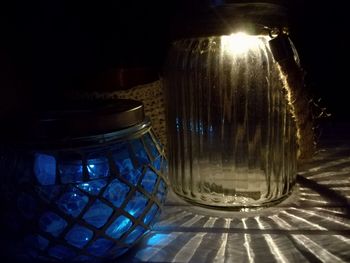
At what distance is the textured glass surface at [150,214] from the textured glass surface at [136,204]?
1 centimetres

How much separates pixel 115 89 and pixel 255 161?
20 centimetres

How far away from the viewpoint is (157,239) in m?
0.36

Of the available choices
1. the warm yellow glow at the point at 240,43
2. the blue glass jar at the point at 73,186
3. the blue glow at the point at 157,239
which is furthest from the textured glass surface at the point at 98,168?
the warm yellow glow at the point at 240,43

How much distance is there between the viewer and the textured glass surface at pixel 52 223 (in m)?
0.27

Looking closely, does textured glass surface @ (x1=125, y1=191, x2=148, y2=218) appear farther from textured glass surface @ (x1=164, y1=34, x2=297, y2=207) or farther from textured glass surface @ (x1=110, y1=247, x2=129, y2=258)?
textured glass surface @ (x1=164, y1=34, x2=297, y2=207)

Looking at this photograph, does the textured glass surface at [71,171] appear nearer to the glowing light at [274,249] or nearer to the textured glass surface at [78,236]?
the textured glass surface at [78,236]

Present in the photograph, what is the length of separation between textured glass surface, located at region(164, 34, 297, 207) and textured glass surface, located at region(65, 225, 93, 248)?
18 cm

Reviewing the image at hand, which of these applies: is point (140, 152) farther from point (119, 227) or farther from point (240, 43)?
point (240, 43)

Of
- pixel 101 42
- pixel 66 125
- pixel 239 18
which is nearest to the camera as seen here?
pixel 66 125

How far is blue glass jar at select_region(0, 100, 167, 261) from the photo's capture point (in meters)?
0.26

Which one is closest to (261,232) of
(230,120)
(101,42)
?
(230,120)

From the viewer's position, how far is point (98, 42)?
0.56 metres

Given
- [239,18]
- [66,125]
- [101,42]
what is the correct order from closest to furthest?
[66,125]
[239,18]
[101,42]

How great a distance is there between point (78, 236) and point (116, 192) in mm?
46
